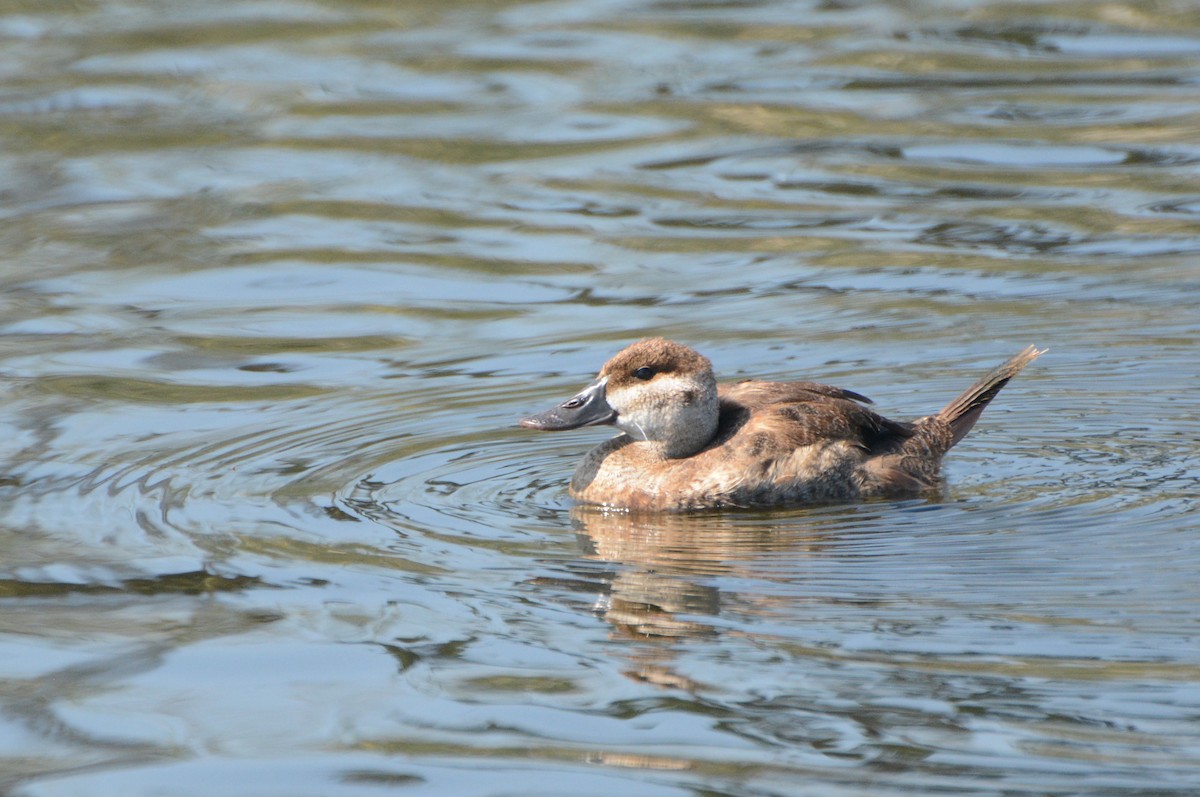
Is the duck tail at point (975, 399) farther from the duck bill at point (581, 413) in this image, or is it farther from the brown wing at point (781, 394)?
the duck bill at point (581, 413)

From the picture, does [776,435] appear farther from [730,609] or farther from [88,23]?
[88,23]

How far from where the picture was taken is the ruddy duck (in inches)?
296

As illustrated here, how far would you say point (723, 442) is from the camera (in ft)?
25.3

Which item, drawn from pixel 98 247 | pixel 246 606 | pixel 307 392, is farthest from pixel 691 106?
pixel 246 606

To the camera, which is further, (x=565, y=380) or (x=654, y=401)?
(x=565, y=380)

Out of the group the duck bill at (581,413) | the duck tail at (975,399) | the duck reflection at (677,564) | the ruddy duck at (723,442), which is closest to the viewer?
the duck reflection at (677,564)

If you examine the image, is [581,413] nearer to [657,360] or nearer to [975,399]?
[657,360]

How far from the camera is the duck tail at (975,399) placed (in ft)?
26.3

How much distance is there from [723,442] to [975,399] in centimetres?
115

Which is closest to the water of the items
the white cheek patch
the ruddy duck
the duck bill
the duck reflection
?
the duck reflection

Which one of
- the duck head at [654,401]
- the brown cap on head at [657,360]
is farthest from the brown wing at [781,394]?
the brown cap on head at [657,360]

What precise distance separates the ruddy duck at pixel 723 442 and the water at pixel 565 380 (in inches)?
7.1

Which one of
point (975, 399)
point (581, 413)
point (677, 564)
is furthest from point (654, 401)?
point (975, 399)

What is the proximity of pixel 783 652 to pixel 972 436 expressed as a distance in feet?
9.75
